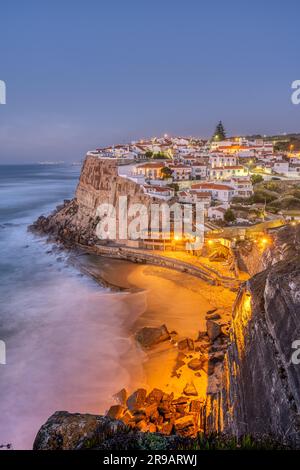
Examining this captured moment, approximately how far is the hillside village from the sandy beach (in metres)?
9.40

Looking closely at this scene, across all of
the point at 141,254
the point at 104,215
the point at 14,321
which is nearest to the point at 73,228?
the point at 104,215

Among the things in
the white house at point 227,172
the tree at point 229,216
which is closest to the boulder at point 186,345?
the tree at point 229,216

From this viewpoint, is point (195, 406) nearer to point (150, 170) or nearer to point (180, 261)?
point (180, 261)

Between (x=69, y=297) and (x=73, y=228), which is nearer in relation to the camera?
(x=69, y=297)

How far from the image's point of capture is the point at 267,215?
30.9 m

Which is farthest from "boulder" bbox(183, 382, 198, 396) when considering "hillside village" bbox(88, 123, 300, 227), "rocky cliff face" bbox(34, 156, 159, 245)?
"rocky cliff face" bbox(34, 156, 159, 245)

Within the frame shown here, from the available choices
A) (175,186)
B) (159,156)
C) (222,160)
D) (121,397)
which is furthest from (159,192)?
(121,397)

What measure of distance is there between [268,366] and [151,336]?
9.32 metres

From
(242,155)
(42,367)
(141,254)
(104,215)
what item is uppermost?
(242,155)

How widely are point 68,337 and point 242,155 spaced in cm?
5217

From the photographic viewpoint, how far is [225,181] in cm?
4225

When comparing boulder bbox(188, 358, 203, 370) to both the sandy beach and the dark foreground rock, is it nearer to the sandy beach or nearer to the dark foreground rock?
the sandy beach

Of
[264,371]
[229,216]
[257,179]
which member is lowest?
[264,371]
